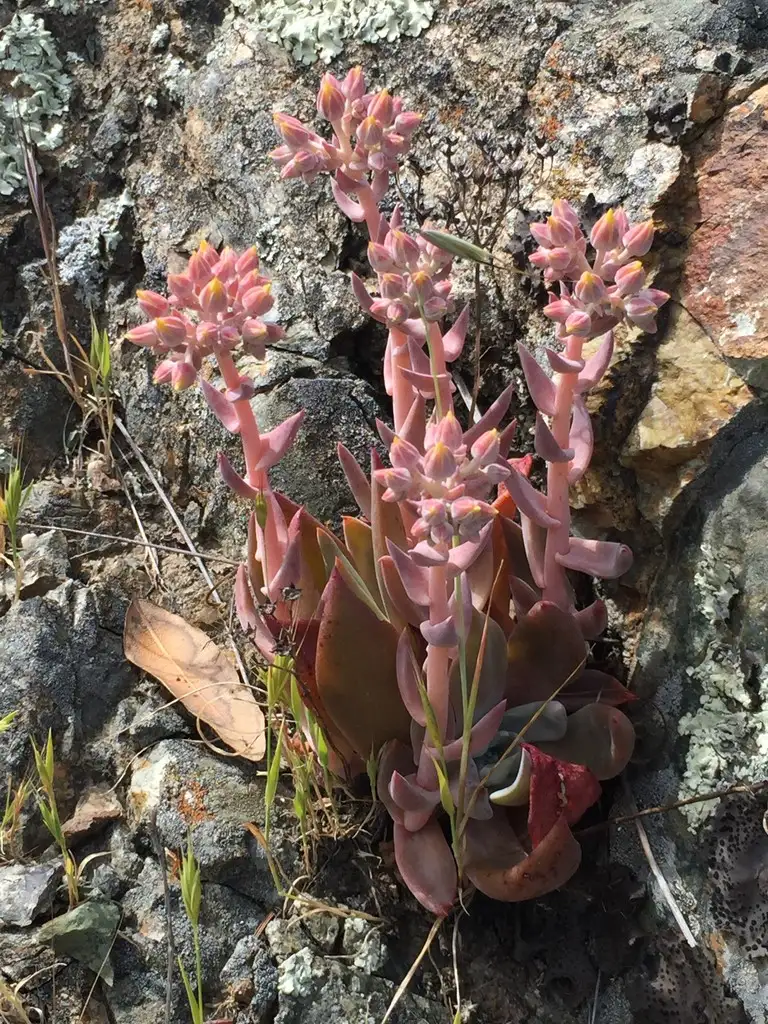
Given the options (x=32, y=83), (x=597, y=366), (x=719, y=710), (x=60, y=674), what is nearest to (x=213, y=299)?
(x=597, y=366)

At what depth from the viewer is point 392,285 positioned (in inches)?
59.9

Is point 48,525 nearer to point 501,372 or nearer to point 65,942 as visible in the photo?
point 65,942

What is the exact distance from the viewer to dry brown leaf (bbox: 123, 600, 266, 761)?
192cm

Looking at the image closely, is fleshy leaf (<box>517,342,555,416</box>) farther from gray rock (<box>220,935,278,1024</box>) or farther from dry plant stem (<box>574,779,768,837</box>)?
gray rock (<box>220,935,278,1024</box>)

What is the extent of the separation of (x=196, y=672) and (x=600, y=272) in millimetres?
→ 1190

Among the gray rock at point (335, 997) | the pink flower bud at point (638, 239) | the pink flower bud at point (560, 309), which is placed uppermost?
the pink flower bud at point (638, 239)

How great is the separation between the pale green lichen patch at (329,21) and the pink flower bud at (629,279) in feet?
4.28

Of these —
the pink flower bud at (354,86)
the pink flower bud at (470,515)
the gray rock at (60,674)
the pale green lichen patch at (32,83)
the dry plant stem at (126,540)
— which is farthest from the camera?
the pale green lichen patch at (32,83)

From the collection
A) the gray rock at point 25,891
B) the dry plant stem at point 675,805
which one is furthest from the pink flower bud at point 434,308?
the gray rock at point 25,891

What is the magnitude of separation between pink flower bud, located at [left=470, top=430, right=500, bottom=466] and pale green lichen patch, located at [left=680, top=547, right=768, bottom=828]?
0.65 m

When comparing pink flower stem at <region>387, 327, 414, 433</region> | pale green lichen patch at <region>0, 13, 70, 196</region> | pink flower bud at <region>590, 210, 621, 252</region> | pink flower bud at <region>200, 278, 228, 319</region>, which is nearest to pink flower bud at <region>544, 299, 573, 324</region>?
pink flower bud at <region>590, 210, 621, 252</region>

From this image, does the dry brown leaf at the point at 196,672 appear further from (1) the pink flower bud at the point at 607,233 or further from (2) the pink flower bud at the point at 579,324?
(1) the pink flower bud at the point at 607,233

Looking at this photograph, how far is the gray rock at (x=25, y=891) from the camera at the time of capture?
62.8 inches

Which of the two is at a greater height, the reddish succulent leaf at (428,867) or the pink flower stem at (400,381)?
the pink flower stem at (400,381)
